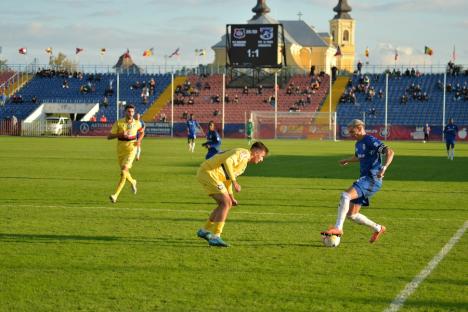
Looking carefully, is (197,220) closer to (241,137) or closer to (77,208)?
(77,208)

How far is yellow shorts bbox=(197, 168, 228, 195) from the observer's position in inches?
458

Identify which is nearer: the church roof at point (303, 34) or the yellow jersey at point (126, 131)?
the yellow jersey at point (126, 131)

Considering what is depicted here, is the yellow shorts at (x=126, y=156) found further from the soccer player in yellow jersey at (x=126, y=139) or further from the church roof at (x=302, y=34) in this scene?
the church roof at (x=302, y=34)

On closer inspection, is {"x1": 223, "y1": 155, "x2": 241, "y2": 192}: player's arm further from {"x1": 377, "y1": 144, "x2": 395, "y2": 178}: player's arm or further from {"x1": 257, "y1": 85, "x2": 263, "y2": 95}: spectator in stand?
{"x1": 257, "y1": 85, "x2": 263, "y2": 95}: spectator in stand

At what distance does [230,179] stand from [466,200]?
968 cm

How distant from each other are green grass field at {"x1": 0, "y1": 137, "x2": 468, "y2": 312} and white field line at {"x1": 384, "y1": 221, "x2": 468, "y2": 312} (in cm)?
9

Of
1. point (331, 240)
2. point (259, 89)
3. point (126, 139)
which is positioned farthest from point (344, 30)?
point (331, 240)

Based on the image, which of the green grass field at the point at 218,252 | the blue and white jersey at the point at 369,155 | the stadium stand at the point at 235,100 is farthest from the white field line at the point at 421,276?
the stadium stand at the point at 235,100

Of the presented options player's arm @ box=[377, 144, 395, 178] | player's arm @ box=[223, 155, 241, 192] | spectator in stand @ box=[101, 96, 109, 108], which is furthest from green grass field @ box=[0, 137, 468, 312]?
spectator in stand @ box=[101, 96, 109, 108]

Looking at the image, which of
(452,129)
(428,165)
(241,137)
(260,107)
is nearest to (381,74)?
(260,107)

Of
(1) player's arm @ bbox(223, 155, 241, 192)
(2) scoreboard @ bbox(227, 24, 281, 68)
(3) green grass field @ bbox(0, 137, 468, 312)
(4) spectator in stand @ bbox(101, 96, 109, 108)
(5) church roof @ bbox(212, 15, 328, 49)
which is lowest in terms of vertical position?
(4) spectator in stand @ bbox(101, 96, 109, 108)

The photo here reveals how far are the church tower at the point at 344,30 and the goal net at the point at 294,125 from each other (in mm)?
94435

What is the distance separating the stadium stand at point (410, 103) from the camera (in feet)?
247

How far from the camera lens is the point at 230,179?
11.3 m
